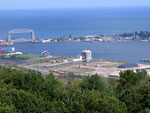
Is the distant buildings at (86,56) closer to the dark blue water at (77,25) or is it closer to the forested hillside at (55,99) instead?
the dark blue water at (77,25)

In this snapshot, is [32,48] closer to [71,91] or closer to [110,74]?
[110,74]

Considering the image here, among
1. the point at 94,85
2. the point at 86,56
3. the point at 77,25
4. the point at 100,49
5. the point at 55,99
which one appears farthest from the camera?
the point at 77,25

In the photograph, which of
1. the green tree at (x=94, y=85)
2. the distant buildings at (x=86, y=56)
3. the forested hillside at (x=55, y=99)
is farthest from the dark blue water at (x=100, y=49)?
the forested hillside at (x=55, y=99)

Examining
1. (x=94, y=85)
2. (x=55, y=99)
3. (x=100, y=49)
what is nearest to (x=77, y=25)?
(x=100, y=49)

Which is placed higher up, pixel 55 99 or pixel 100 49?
pixel 55 99

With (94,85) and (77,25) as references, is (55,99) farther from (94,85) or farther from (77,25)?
(77,25)

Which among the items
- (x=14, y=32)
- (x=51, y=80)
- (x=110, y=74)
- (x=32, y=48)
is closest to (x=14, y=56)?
(x=32, y=48)

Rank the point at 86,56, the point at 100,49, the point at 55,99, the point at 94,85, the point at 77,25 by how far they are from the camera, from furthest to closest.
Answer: the point at 77,25
the point at 100,49
the point at 86,56
the point at 94,85
the point at 55,99

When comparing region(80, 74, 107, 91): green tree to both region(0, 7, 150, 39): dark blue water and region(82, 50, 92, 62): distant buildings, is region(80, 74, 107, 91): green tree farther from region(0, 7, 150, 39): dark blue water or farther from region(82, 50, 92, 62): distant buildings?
region(0, 7, 150, 39): dark blue water

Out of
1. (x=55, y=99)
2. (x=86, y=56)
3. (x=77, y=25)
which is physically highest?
(x=77, y=25)
